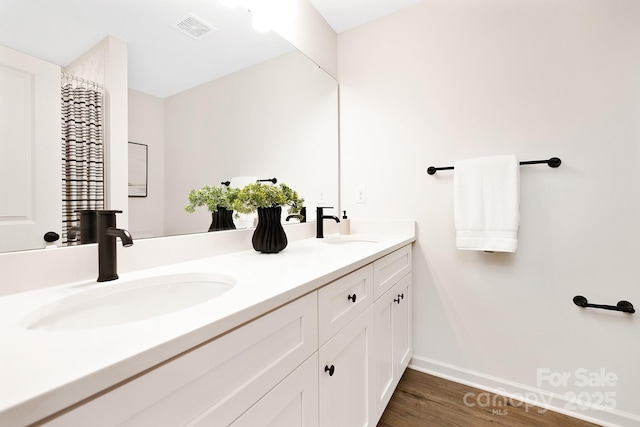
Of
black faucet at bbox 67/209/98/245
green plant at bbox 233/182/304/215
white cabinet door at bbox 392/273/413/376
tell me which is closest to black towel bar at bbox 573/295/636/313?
white cabinet door at bbox 392/273/413/376

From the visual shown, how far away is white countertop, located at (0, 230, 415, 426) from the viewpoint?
0.32 m

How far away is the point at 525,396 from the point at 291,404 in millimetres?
1492

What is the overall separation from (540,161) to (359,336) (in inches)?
49.3

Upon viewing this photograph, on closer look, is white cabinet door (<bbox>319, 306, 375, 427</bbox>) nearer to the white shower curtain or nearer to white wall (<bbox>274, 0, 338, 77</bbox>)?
the white shower curtain

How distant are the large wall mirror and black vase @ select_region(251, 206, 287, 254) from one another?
0.21 meters

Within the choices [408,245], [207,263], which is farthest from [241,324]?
[408,245]

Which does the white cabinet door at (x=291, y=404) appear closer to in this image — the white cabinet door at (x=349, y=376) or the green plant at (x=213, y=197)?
the white cabinet door at (x=349, y=376)

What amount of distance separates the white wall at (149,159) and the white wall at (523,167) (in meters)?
1.32

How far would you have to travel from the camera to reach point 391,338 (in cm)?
142

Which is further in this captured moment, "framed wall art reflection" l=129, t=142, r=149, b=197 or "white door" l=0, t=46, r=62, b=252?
"framed wall art reflection" l=129, t=142, r=149, b=197

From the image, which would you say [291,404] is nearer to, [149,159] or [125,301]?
[125,301]

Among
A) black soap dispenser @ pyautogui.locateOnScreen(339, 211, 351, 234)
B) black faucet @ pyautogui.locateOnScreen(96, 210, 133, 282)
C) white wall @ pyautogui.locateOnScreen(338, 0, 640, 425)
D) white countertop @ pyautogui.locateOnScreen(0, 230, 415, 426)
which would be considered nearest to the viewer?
white countertop @ pyautogui.locateOnScreen(0, 230, 415, 426)

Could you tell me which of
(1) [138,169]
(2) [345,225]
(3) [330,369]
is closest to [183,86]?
(1) [138,169]

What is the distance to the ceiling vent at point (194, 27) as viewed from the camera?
43.6 inches
